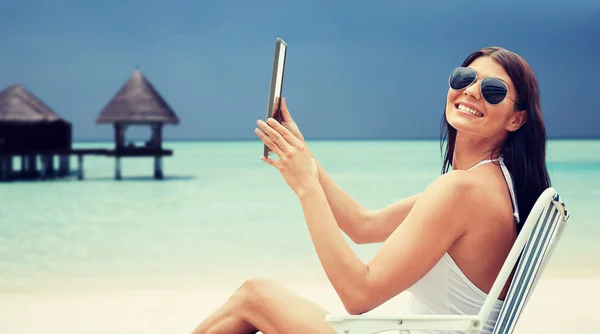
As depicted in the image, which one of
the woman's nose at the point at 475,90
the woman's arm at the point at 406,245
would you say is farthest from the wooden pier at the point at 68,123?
the woman's arm at the point at 406,245

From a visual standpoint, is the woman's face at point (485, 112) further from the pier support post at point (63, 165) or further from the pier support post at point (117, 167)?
the pier support post at point (63, 165)

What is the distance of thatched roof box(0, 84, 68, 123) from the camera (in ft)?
84.3

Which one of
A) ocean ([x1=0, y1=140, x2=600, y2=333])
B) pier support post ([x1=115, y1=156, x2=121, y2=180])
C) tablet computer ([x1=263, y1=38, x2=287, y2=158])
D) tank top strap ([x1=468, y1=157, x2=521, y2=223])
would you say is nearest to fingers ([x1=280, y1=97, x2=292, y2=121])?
tablet computer ([x1=263, y1=38, x2=287, y2=158])

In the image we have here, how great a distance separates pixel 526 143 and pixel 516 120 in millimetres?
63

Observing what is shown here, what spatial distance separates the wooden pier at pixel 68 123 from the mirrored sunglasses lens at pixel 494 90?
23040 millimetres

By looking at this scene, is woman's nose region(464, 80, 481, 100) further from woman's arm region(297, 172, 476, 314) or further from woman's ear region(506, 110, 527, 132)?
woman's arm region(297, 172, 476, 314)

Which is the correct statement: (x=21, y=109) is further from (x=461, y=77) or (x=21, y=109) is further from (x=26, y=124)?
(x=461, y=77)

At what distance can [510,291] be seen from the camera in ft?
5.62

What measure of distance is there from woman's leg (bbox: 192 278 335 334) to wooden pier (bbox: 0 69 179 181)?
22884 millimetres

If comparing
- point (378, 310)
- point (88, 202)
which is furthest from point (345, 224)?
point (88, 202)

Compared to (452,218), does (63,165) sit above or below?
below

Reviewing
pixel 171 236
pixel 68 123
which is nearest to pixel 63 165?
pixel 68 123

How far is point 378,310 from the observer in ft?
16.0

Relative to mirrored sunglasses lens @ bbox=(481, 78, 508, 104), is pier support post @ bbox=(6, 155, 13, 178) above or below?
below
